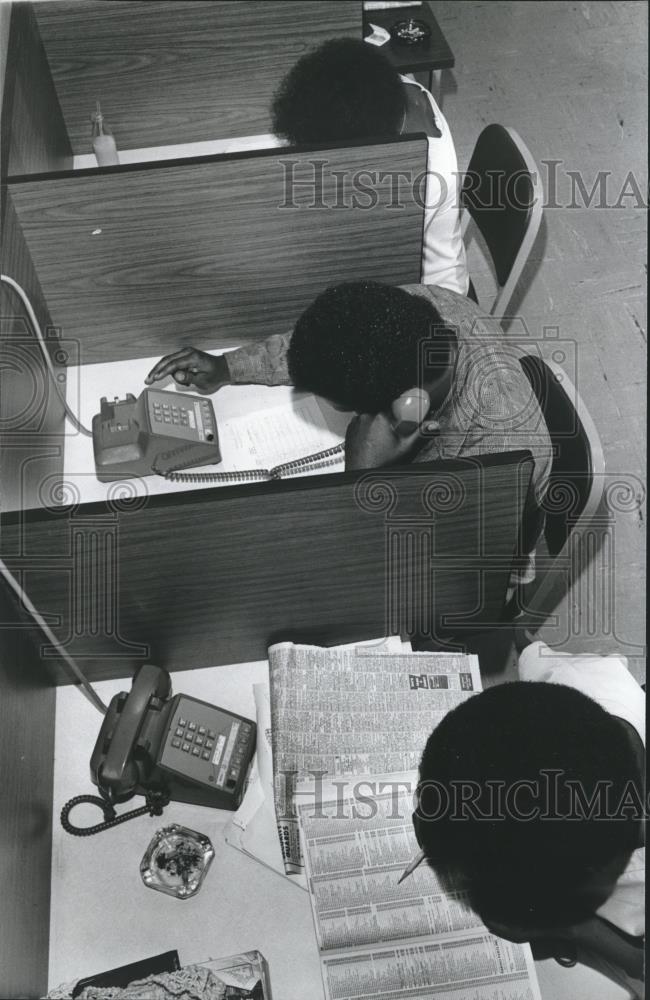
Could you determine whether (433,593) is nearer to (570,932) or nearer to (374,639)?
(374,639)

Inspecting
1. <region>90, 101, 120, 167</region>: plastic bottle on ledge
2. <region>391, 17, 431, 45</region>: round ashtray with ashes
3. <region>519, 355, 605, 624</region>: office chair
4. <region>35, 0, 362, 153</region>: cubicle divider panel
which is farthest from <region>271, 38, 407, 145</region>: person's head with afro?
<region>519, 355, 605, 624</region>: office chair

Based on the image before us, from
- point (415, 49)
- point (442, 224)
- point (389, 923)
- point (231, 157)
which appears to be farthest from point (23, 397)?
point (415, 49)

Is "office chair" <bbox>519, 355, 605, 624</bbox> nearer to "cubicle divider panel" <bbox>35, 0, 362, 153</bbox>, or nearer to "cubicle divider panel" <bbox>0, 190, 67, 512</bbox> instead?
"cubicle divider panel" <bbox>0, 190, 67, 512</bbox>

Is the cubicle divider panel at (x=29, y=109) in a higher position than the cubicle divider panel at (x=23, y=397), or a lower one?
higher

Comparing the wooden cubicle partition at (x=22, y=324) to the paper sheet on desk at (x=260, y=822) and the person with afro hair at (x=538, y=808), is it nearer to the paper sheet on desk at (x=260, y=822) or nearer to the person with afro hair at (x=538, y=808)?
the paper sheet on desk at (x=260, y=822)

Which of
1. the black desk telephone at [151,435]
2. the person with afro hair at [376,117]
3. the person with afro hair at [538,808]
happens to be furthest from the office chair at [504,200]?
the person with afro hair at [538,808]

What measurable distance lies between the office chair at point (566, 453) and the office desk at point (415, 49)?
3.96 feet

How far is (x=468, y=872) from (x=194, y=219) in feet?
3.89

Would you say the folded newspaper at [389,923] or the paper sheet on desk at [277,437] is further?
the paper sheet on desk at [277,437]

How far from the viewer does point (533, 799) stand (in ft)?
3.16

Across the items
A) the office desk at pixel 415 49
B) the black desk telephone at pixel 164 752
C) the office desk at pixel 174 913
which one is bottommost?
the office desk at pixel 174 913

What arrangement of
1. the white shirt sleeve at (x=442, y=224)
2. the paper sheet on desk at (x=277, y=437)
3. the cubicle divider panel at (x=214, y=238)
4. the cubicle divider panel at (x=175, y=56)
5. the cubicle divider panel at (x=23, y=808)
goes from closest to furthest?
1. the cubicle divider panel at (x=23, y=808)
2. the cubicle divider panel at (x=214, y=238)
3. the paper sheet on desk at (x=277, y=437)
4. the white shirt sleeve at (x=442, y=224)
5. the cubicle divider panel at (x=175, y=56)

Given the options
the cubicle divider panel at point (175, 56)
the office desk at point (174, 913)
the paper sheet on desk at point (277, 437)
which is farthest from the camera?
the cubicle divider panel at point (175, 56)

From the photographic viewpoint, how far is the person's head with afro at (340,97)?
1.83 meters
